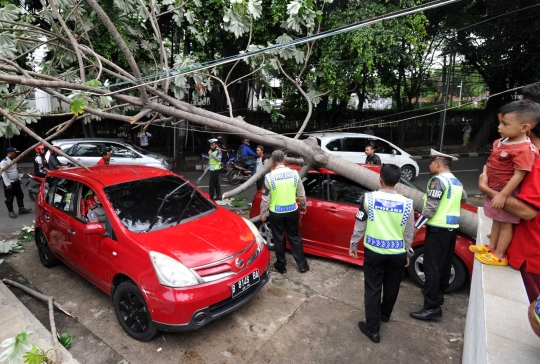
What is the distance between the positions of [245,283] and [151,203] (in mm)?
1508

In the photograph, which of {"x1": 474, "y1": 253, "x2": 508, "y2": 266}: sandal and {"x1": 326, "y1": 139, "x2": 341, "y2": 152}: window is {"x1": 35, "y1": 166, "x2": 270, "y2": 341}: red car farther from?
{"x1": 326, "y1": 139, "x2": 341, "y2": 152}: window

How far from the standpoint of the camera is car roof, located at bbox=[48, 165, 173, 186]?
171 inches

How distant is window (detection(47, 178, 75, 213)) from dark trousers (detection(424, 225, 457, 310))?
4.21m

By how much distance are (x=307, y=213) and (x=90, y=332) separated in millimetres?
3029

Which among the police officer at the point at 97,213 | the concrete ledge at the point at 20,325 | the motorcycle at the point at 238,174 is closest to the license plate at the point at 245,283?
the concrete ledge at the point at 20,325

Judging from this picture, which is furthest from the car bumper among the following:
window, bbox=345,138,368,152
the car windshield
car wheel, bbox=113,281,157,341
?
window, bbox=345,138,368,152

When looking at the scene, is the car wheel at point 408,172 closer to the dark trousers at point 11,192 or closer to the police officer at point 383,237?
the police officer at point 383,237

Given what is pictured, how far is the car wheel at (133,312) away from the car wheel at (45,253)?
2.10 m

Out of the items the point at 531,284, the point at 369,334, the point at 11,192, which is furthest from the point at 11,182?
the point at 531,284

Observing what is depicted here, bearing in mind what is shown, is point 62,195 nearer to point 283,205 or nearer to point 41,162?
point 283,205

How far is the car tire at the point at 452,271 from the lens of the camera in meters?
4.21

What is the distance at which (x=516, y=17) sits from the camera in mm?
12359

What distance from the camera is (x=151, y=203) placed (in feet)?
13.8

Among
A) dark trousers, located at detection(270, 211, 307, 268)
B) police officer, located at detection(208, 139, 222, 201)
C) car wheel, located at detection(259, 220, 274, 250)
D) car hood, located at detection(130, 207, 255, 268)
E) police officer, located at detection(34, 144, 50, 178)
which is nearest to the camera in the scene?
car hood, located at detection(130, 207, 255, 268)
